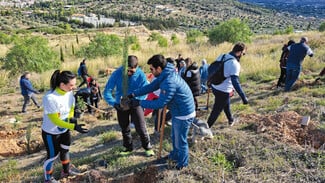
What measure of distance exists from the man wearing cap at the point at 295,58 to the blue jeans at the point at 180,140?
4.92 m

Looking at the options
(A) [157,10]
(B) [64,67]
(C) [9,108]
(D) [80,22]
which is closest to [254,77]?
(C) [9,108]

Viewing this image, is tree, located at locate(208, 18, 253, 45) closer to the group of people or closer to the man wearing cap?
the man wearing cap

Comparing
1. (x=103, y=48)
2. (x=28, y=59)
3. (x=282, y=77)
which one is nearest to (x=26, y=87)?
(x=28, y=59)

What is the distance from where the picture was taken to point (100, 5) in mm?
117250

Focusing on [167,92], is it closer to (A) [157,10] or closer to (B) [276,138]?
(B) [276,138]

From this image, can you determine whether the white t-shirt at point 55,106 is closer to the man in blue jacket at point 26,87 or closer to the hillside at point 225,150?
the hillside at point 225,150

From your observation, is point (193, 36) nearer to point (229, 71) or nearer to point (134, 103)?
point (229, 71)

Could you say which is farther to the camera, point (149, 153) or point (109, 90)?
point (149, 153)

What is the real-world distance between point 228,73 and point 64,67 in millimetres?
12557

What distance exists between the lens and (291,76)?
26.5 feet

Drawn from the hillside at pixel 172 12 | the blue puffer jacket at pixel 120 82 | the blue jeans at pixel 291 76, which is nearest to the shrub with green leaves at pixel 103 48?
the blue jeans at pixel 291 76

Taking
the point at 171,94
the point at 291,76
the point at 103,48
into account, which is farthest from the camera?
the point at 103,48

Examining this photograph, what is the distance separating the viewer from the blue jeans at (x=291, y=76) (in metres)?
7.98

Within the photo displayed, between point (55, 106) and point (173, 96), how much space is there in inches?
57.7
